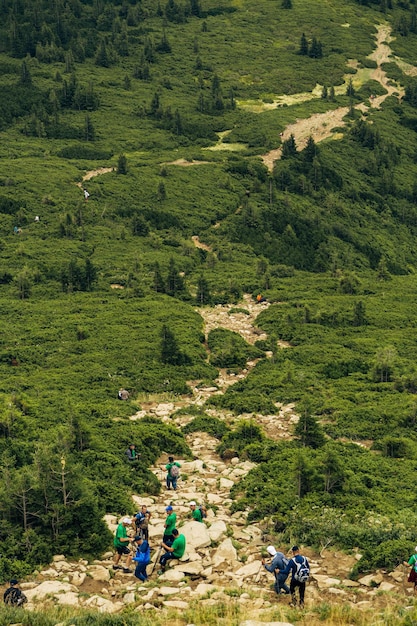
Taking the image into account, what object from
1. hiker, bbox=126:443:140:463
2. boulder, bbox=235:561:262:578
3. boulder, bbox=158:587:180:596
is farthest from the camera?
hiker, bbox=126:443:140:463

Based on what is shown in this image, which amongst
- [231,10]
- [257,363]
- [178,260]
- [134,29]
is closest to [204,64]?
[134,29]

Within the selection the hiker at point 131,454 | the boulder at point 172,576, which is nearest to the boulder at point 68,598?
the boulder at point 172,576

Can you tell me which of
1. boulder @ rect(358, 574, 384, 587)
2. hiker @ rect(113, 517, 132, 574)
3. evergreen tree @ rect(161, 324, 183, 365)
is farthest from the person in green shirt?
evergreen tree @ rect(161, 324, 183, 365)

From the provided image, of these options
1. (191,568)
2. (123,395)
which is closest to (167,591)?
(191,568)

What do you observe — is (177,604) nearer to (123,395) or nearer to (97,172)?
(123,395)

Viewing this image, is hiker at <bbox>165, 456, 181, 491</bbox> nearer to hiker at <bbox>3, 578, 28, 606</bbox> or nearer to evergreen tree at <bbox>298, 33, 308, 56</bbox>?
hiker at <bbox>3, 578, 28, 606</bbox>

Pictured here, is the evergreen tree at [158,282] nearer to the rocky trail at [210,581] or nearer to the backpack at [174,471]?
the backpack at [174,471]
